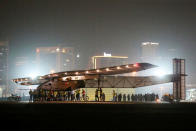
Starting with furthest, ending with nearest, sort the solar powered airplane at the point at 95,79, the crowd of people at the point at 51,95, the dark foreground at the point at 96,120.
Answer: the crowd of people at the point at 51,95, the solar powered airplane at the point at 95,79, the dark foreground at the point at 96,120

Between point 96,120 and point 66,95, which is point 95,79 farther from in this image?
point 96,120

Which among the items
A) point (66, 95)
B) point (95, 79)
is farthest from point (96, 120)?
point (66, 95)

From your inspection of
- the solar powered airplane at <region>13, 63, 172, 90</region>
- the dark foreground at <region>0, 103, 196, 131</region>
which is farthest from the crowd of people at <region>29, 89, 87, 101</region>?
the dark foreground at <region>0, 103, 196, 131</region>

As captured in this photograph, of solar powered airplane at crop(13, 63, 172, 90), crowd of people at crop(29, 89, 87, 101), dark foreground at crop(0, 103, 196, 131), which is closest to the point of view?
dark foreground at crop(0, 103, 196, 131)

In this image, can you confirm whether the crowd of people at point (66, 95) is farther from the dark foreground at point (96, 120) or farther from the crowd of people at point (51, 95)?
the dark foreground at point (96, 120)

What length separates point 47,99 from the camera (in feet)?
171

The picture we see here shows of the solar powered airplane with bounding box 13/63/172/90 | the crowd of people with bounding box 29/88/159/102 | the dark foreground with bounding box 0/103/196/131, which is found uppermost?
the solar powered airplane with bounding box 13/63/172/90

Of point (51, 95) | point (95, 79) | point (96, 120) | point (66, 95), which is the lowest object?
point (66, 95)

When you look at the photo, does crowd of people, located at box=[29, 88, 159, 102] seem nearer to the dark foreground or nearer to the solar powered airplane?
the solar powered airplane

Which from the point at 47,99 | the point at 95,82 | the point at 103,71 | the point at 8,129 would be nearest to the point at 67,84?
the point at 47,99

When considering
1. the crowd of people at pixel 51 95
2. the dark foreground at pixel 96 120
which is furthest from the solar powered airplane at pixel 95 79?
the dark foreground at pixel 96 120

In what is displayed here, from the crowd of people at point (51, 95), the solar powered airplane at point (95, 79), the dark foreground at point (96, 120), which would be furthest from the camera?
the crowd of people at point (51, 95)

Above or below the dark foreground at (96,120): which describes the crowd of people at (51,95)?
below

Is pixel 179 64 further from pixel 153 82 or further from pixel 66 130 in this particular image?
pixel 66 130
